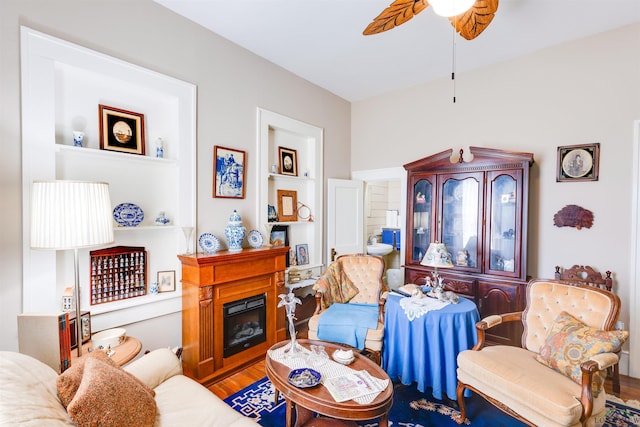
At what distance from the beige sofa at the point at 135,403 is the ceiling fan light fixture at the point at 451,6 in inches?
94.8

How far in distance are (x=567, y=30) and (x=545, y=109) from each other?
0.71m

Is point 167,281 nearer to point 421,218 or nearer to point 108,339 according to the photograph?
point 108,339

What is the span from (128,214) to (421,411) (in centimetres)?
269

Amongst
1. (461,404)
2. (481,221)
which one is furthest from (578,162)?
(461,404)

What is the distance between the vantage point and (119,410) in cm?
123

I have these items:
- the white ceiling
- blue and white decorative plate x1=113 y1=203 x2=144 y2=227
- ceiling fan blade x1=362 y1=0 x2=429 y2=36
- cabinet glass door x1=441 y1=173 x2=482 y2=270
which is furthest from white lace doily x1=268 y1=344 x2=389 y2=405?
the white ceiling

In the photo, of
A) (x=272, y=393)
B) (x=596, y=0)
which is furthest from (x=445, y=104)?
(x=272, y=393)

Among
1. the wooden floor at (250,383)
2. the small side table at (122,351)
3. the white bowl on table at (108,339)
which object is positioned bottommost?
the wooden floor at (250,383)

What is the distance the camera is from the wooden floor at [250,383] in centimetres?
248

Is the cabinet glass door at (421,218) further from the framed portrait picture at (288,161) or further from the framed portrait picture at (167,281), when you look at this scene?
the framed portrait picture at (167,281)

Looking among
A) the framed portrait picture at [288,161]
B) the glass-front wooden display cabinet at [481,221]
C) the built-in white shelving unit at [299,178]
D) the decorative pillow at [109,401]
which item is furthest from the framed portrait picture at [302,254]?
the decorative pillow at [109,401]

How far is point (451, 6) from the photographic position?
5.51 ft

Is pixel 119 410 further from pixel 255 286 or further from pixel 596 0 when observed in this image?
pixel 596 0

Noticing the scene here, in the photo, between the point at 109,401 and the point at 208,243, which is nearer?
the point at 109,401
